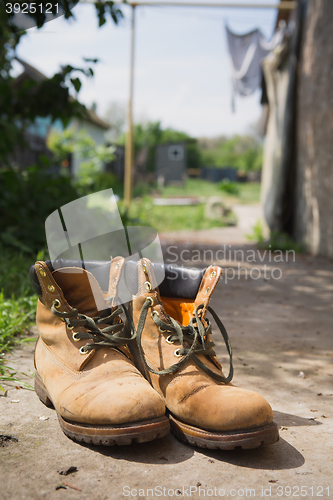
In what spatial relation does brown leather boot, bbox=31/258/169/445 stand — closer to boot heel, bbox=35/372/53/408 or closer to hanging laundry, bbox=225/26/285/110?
boot heel, bbox=35/372/53/408

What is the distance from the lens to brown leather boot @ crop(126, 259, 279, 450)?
4.17 ft

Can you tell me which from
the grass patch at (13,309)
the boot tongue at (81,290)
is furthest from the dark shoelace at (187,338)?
the grass patch at (13,309)

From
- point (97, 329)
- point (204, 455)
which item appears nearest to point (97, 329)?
point (97, 329)

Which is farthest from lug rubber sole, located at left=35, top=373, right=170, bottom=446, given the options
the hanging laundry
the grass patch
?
the hanging laundry

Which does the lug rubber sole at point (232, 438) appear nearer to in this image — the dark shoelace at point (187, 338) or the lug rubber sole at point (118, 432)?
the lug rubber sole at point (118, 432)

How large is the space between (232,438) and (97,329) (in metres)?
0.58

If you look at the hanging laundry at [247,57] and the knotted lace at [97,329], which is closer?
the knotted lace at [97,329]

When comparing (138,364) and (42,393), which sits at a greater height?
(138,364)

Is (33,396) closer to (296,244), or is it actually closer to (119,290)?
A: (119,290)

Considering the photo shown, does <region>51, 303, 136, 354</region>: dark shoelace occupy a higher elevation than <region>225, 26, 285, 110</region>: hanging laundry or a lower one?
lower

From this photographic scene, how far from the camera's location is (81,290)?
1.59 meters

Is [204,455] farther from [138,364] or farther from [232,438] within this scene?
[138,364]

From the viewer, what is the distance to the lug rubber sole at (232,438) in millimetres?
1249

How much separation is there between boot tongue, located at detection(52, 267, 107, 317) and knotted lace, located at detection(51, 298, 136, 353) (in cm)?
4
